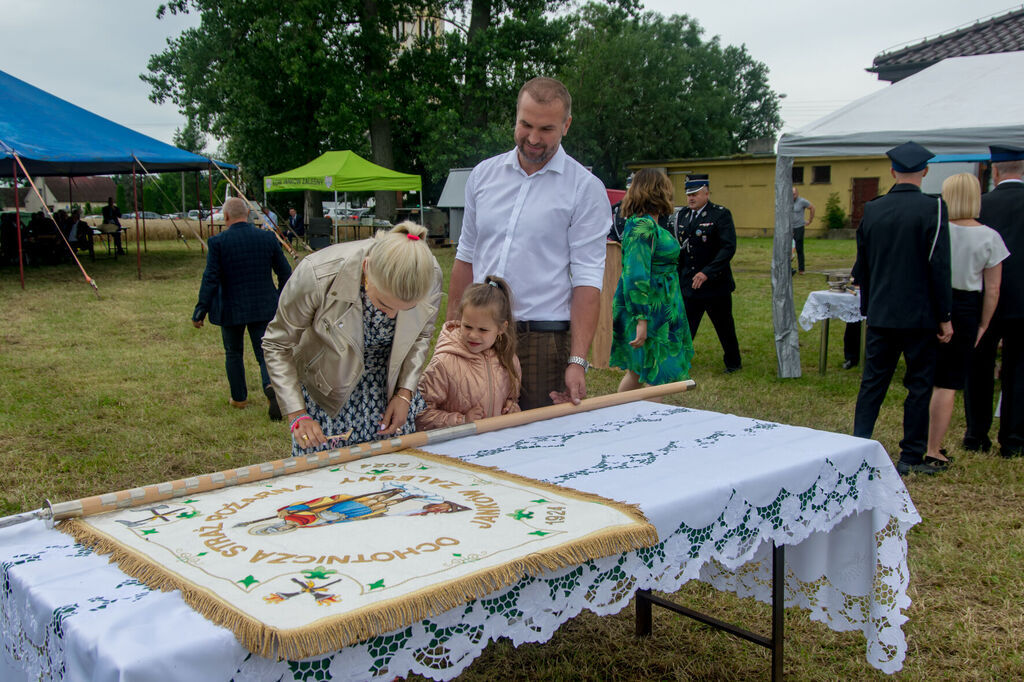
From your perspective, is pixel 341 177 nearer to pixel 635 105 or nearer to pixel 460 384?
pixel 460 384

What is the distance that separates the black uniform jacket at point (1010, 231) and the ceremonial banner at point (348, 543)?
3.95 m

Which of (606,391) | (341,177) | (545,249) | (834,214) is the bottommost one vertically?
(606,391)

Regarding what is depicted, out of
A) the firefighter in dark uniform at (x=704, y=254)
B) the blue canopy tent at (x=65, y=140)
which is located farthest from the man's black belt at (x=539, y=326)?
the blue canopy tent at (x=65, y=140)

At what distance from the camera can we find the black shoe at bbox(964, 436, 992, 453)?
486 cm

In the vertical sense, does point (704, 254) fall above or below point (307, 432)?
above

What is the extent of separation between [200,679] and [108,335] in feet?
31.8

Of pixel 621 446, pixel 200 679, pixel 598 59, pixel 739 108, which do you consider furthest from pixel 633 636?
pixel 739 108

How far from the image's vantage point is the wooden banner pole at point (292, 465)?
1.65 metres

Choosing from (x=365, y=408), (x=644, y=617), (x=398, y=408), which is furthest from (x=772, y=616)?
(x=365, y=408)

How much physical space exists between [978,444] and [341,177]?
16031mm

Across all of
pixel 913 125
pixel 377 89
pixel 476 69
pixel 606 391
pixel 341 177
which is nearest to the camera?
pixel 913 125

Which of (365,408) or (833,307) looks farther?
(833,307)

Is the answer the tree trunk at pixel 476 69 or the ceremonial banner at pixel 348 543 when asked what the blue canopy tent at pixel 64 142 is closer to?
the tree trunk at pixel 476 69

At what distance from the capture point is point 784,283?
7.19 m
